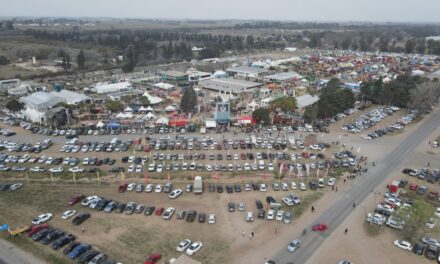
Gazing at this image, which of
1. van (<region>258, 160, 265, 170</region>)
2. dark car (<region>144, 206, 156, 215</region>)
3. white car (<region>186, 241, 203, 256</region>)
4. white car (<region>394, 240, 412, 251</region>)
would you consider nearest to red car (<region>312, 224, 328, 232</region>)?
white car (<region>394, 240, 412, 251</region>)

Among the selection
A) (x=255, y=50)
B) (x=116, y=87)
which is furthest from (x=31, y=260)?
(x=255, y=50)

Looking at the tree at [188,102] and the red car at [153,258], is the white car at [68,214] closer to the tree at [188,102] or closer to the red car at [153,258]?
the red car at [153,258]

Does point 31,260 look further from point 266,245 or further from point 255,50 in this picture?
point 255,50

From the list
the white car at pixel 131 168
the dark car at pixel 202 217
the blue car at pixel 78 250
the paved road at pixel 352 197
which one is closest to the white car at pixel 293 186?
the paved road at pixel 352 197

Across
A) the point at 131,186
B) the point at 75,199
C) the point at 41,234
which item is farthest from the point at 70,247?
the point at 131,186

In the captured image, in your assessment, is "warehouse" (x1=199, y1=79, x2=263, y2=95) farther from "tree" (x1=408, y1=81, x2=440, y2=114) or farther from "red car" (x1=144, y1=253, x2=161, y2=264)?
"red car" (x1=144, y1=253, x2=161, y2=264)

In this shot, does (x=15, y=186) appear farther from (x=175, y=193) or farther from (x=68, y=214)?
(x=175, y=193)
